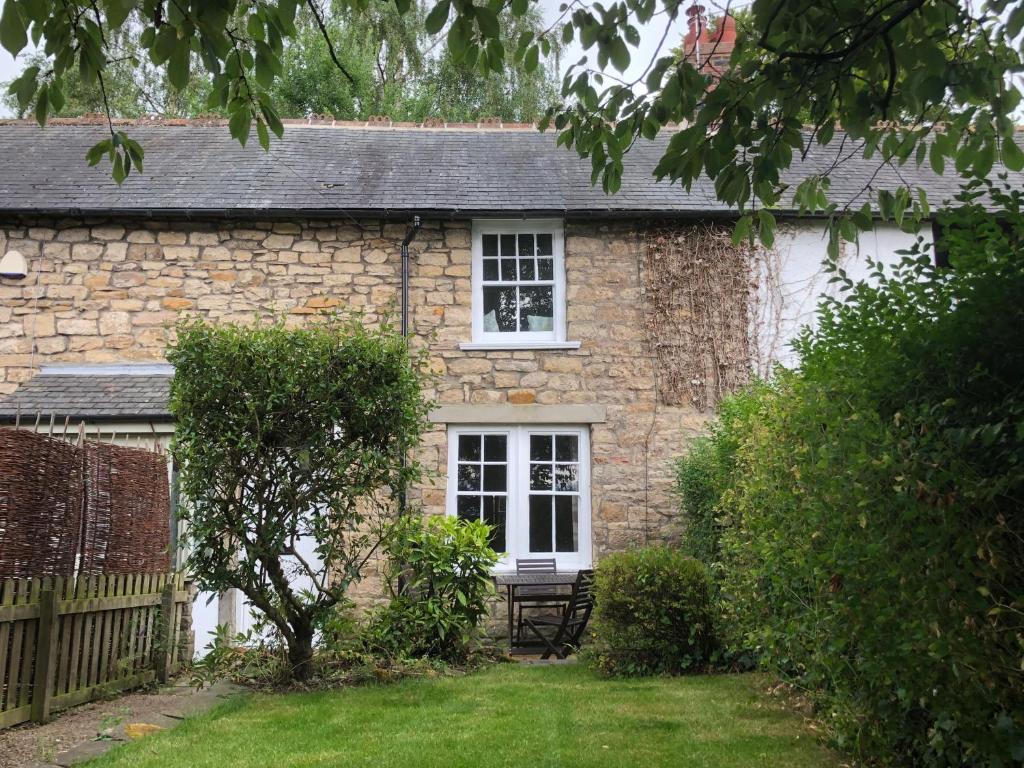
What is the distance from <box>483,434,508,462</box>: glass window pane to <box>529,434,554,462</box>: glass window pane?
0.30m

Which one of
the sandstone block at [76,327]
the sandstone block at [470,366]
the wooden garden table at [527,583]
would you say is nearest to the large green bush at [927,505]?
the wooden garden table at [527,583]

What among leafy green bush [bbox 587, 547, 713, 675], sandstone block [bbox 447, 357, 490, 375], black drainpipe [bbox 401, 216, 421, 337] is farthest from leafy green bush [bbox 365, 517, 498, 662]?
black drainpipe [bbox 401, 216, 421, 337]

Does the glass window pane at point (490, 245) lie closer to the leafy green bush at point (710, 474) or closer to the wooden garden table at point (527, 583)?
the leafy green bush at point (710, 474)

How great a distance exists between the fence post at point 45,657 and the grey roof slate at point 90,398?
3.36 meters

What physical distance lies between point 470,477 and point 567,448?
3.86ft

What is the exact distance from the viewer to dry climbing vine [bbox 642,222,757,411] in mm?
10984

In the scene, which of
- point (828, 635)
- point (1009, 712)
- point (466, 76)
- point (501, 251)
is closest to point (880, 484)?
point (1009, 712)

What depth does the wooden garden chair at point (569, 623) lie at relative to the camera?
8.90m

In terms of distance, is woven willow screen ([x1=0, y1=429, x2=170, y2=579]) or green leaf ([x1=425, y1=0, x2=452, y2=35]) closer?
green leaf ([x1=425, y1=0, x2=452, y2=35])

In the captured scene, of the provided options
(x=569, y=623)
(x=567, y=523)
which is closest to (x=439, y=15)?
(x=569, y=623)

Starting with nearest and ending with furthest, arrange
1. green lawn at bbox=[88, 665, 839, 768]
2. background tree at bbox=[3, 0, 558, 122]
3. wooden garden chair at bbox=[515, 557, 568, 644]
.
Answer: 1. green lawn at bbox=[88, 665, 839, 768]
2. wooden garden chair at bbox=[515, 557, 568, 644]
3. background tree at bbox=[3, 0, 558, 122]

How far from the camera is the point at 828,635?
4.39m

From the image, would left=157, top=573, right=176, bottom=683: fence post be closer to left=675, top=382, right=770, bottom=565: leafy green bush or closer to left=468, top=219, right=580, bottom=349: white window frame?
left=468, top=219, right=580, bottom=349: white window frame

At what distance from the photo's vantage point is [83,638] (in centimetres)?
669
